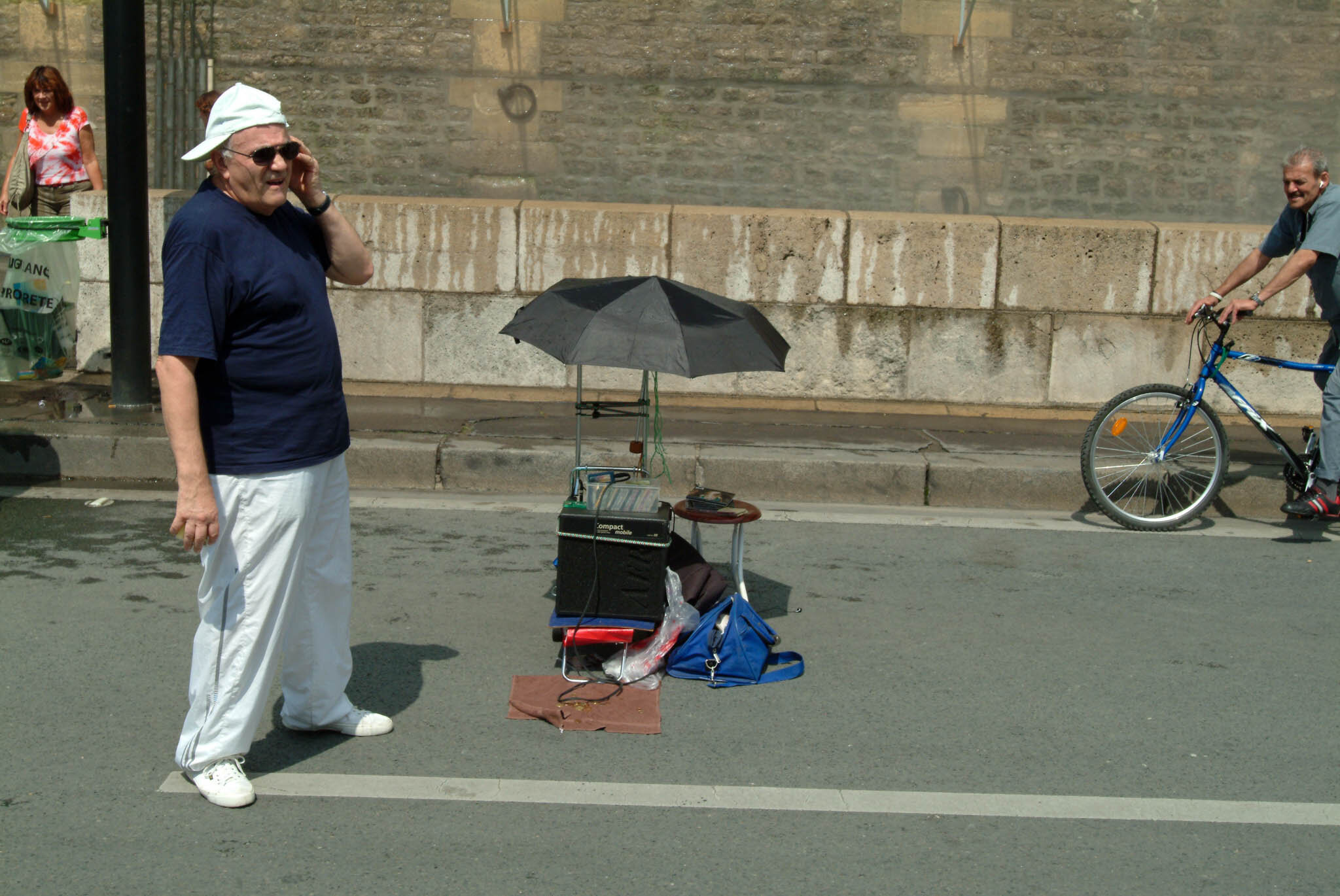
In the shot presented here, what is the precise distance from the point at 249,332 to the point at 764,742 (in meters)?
1.97

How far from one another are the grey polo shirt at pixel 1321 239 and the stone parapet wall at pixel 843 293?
1891 mm

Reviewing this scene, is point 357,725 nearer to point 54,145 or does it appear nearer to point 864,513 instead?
point 864,513

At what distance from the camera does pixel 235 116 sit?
3.35 m

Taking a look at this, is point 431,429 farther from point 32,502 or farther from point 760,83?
point 760,83

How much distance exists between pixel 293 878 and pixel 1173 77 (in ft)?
55.6

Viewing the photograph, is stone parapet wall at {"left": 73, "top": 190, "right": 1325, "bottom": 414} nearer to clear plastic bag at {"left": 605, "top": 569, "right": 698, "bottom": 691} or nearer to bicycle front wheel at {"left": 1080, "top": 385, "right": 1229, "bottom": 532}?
bicycle front wheel at {"left": 1080, "top": 385, "right": 1229, "bottom": 532}

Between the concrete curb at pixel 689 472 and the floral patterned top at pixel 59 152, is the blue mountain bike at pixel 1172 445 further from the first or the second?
the floral patterned top at pixel 59 152

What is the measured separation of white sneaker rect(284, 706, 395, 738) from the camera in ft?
13.0

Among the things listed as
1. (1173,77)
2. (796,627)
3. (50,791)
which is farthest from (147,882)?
(1173,77)

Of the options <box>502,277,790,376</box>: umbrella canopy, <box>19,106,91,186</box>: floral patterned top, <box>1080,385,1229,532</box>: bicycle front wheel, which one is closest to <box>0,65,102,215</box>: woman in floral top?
<box>19,106,91,186</box>: floral patterned top

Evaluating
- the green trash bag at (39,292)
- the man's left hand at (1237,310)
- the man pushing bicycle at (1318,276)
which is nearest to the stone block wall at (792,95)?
the green trash bag at (39,292)

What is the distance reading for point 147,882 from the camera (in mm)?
3070

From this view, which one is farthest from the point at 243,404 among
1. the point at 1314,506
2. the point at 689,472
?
the point at 1314,506

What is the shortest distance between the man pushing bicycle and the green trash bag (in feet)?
22.3
